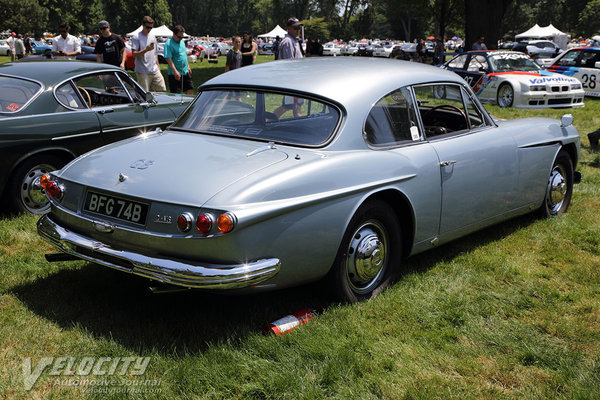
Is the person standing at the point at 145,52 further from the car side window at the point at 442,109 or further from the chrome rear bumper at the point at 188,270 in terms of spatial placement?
the chrome rear bumper at the point at 188,270

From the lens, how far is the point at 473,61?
1466cm

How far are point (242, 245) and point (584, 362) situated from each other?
1898 mm

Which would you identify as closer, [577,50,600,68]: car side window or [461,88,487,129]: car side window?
[461,88,487,129]: car side window

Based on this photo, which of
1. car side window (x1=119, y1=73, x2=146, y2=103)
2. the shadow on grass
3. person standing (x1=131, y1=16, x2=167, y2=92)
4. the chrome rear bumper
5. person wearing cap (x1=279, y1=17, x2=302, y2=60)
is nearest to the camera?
the chrome rear bumper

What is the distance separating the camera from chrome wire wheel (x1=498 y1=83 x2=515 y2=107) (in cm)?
1351

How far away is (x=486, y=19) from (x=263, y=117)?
1842cm

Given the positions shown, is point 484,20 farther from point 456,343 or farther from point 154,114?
point 456,343

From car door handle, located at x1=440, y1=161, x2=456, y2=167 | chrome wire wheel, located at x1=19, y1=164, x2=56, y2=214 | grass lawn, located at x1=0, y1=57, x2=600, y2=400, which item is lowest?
grass lawn, located at x1=0, y1=57, x2=600, y2=400

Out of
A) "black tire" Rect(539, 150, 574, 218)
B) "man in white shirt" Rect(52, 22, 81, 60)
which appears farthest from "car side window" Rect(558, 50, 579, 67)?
"man in white shirt" Rect(52, 22, 81, 60)

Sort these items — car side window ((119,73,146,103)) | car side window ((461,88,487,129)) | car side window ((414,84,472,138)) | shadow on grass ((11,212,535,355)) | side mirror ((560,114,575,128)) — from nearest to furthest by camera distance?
shadow on grass ((11,212,535,355)), car side window ((414,84,472,138)), car side window ((461,88,487,129)), side mirror ((560,114,575,128)), car side window ((119,73,146,103))

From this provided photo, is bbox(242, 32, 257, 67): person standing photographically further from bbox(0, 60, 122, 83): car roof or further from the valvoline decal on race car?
the valvoline decal on race car

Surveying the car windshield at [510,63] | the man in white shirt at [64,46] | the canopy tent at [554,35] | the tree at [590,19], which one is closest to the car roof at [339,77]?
the man in white shirt at [64,46]

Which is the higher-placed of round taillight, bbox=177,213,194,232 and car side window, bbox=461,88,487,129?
car side window, bbox=461,88,487,129

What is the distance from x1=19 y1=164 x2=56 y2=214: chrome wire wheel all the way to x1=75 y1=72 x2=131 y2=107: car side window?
1146 mm
